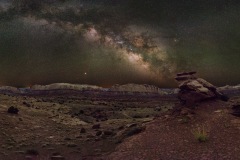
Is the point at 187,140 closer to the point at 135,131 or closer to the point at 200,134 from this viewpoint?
the point at 200,134

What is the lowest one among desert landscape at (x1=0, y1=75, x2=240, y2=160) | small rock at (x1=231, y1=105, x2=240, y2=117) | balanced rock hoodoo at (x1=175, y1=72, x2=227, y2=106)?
desert landscape at (x1=0, y1=75, x2=240, y2=160)

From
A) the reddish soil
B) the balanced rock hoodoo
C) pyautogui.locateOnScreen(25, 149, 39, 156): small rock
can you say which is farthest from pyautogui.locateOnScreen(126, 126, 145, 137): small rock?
pyautogui.locateOnScreen(25, 149, 39, 156): small rock

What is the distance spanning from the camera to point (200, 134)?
2900cm

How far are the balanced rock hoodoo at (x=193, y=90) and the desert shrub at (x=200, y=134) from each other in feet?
21.2

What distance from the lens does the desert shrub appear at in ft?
94.1

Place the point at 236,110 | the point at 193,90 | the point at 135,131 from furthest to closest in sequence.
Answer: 1. the point at 193,90
2. the point at 236,110
3. the point at 135,131

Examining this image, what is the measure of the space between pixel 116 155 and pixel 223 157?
888cm

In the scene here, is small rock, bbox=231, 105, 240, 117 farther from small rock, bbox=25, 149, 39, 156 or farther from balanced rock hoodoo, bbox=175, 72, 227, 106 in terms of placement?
Answer: small rock, bbox=25, 149, 39, 156

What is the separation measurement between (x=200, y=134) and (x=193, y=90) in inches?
405

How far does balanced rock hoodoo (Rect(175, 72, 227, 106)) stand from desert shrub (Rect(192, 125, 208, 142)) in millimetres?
6466

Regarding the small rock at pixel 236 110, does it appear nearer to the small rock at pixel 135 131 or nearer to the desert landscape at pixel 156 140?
the desert landscape at pixel 156 140

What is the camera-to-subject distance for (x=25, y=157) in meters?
29.2

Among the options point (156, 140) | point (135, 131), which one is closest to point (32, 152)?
point (135, 131)

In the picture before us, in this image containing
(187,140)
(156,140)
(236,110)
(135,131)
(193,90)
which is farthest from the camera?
(193,90)
